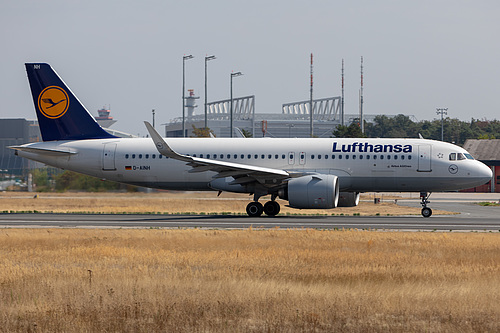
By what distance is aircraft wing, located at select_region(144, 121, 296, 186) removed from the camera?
103ft

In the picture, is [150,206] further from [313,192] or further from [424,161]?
[424,161]

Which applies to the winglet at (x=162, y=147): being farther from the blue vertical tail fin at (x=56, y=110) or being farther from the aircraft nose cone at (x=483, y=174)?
the aircraft nose cone at (x=483, y=174)

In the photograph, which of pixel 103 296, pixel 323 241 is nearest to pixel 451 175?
pixel 323 241

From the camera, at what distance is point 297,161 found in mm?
34438

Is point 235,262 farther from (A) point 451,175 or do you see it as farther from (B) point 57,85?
(B) point 57,85

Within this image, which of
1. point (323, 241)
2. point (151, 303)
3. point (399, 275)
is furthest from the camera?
point (323, 241)

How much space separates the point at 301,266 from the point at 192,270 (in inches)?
102

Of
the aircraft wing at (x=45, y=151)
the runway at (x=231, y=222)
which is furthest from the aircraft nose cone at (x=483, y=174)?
the aircraft wing at (x=45, y=151)

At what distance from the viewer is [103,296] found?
40.0 feet

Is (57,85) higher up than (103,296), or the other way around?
(57,85)

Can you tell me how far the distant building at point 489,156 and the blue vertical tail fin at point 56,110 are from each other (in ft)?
184

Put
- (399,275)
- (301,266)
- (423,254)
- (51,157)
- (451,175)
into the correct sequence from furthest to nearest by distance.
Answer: (51,157)
(451,175)
(423,254)
(301,266)
(399,275)

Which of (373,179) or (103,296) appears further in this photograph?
(373,179)

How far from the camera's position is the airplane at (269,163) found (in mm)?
33875
